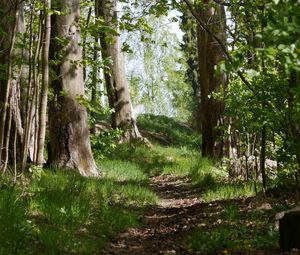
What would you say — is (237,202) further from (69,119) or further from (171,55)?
(171,55)

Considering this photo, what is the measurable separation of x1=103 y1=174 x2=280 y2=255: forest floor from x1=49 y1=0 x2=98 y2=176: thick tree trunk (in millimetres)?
1858

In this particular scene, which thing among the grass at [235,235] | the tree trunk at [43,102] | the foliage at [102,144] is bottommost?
the grass at [235,235]

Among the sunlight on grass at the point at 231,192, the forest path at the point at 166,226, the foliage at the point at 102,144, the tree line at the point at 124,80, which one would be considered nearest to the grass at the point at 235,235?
the forest path at the point at 166,226

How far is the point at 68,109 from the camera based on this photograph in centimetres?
893

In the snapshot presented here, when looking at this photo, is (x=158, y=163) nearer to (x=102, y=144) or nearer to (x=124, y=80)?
(x=102, y=144)

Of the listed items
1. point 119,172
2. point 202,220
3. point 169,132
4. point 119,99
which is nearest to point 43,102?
point 202,220

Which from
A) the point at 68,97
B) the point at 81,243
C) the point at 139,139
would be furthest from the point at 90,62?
the point at 139,139

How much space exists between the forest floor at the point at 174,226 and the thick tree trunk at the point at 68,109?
1858mm

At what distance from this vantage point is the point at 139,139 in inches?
Answer: 595

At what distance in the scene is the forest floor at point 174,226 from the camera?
5.12 meters

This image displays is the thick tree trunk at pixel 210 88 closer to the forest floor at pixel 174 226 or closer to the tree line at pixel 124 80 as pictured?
the tree line at pixel 124 80

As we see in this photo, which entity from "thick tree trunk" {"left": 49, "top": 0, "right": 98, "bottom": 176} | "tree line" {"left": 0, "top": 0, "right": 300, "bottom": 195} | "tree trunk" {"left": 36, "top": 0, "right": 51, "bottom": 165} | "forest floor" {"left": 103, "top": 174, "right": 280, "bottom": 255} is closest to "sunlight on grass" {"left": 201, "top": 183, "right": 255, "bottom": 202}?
"forest floor" {"left": 103, "top": 174, "right": 280, "bottom": 255}

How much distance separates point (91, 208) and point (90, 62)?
158 inches

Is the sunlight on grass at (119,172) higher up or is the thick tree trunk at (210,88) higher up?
the thick tree trunk at (210,88)
